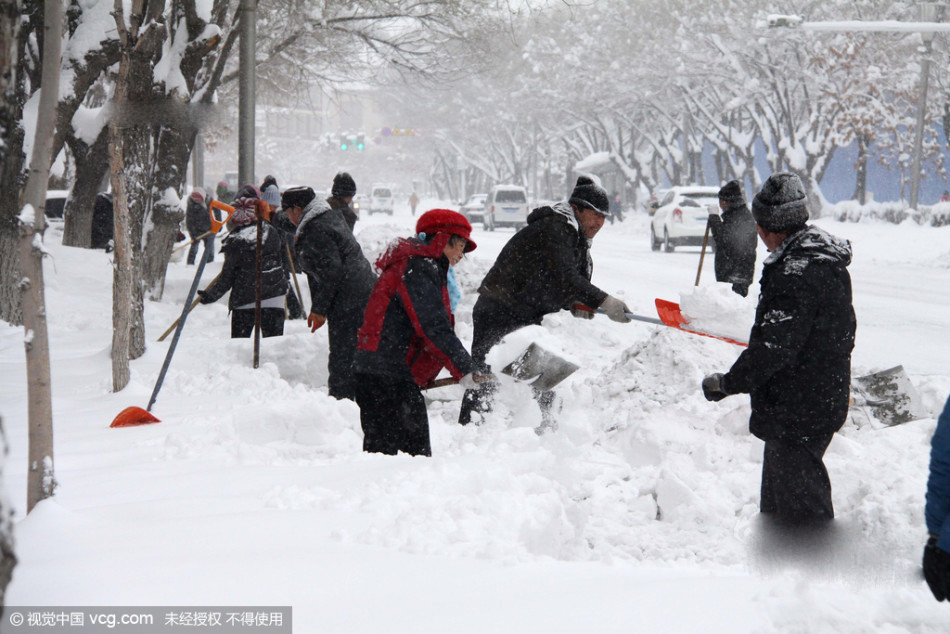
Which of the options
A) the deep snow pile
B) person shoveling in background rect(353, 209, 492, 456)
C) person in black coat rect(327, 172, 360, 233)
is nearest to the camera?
the deep snow pile

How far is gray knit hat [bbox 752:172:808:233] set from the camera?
3494 mm

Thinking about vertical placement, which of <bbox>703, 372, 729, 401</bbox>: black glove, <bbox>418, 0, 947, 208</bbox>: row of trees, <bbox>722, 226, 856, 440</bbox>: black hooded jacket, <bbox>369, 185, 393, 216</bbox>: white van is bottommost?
<bbox>369, 185, 393, 216</bbox>: white van

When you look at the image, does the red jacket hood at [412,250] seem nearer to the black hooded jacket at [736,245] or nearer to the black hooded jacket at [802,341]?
the black hooded jacket at [802,341]

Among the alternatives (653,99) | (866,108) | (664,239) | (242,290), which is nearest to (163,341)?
(242,290)

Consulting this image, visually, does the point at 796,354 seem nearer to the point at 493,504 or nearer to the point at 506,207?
the point at 493,504

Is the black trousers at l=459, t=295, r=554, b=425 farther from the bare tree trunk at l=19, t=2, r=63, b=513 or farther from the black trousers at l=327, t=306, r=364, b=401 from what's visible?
the bare tree trunk at l=19, t=2, r=63, b=513

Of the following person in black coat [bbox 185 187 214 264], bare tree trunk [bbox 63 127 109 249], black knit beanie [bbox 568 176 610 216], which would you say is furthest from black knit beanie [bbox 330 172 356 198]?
person in black coat [bbox 185 187 214 264]

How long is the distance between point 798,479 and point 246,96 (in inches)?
341

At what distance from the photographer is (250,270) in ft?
25.8

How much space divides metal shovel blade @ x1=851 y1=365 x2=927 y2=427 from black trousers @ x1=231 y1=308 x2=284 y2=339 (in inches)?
180

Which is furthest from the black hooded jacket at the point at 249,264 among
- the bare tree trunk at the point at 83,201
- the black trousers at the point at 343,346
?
the bare tree trunk at the point at 83,201

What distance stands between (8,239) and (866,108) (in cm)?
2591

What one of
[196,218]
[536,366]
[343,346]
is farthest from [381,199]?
[536,366]

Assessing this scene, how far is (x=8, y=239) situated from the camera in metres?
9.78
